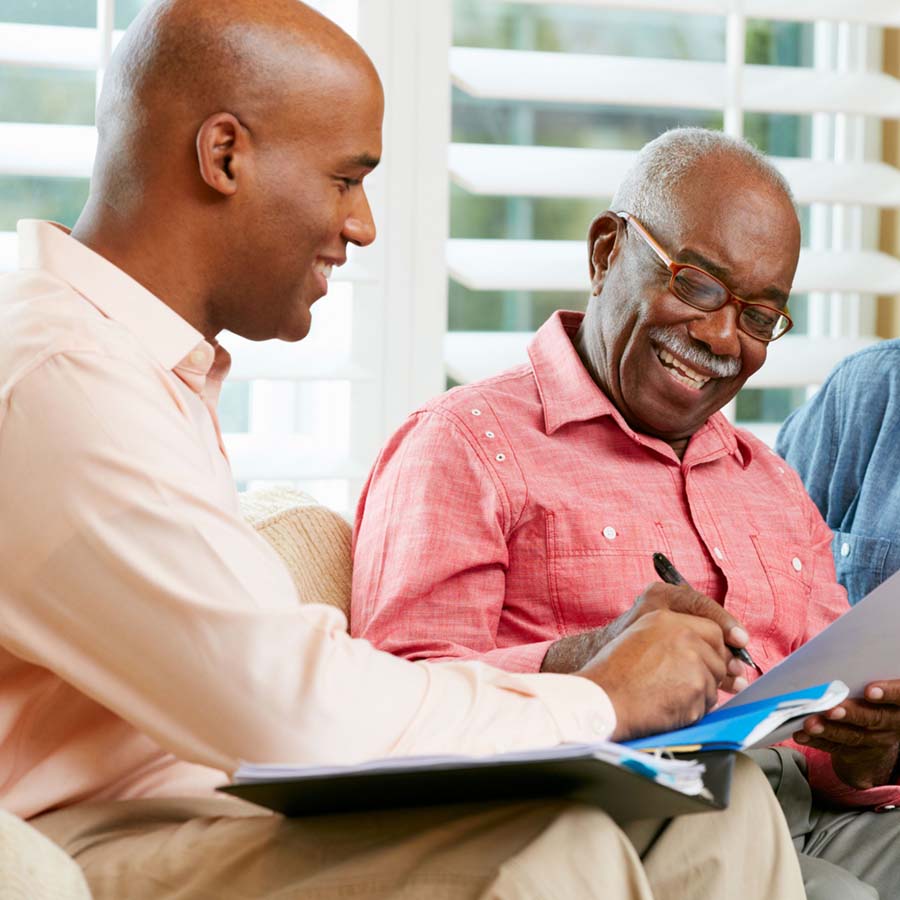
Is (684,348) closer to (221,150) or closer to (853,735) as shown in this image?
(853,735)

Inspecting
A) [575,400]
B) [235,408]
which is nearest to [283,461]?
[235,408]

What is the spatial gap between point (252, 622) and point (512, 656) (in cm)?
61

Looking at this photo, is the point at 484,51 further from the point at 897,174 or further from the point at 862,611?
the point at 862,611

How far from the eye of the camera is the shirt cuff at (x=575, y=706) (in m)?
1.24

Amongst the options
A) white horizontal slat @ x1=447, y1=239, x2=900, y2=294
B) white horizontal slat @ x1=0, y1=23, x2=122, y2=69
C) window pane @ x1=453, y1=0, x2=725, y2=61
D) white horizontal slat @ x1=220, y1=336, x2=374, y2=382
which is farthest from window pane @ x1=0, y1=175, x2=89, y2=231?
window pane @ x1=453, y1=0, x2=725, y2=61

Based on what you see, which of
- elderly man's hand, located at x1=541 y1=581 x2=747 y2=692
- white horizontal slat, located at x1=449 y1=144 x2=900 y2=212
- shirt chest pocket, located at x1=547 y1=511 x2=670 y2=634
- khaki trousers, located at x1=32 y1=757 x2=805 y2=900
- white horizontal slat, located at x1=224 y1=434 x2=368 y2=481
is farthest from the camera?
white horizontal slat, located at x1=449 y1=144 x2=900 y2=212

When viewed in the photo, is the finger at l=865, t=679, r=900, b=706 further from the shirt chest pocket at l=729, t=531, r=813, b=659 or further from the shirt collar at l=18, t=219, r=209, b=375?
the shirt collar at l=18, t=219, r=209, b=375

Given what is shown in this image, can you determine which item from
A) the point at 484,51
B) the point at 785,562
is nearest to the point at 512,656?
the point at 785,562

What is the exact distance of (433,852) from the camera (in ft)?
3.69

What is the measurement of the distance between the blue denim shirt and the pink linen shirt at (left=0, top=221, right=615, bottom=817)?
110 centimetres

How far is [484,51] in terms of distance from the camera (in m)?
2.54

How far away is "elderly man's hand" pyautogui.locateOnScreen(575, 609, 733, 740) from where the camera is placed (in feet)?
4.26

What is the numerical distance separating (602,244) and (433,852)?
1096 millimetres

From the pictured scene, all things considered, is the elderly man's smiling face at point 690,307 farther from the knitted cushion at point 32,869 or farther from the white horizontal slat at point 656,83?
the knitted cushion at point 32,869
